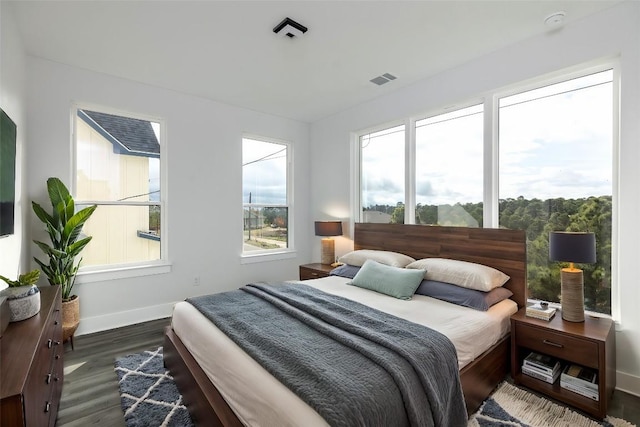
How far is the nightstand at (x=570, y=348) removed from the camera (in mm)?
1951

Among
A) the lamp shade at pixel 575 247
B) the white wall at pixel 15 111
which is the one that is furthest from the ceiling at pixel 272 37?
the lamp shade at pixel 575 247

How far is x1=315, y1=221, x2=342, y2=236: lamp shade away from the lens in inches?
169

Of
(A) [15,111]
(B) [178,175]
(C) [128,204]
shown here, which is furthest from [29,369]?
(B) [178,175]

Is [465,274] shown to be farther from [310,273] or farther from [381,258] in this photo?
[310,273]

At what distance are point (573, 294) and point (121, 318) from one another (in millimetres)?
4394

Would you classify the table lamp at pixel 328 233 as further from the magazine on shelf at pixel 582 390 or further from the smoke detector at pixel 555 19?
the smoke detector at pixel 555 19

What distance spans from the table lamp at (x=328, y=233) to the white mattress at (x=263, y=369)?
126 centimetres

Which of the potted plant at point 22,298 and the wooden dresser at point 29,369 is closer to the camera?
the wooden dresser at point 29,369

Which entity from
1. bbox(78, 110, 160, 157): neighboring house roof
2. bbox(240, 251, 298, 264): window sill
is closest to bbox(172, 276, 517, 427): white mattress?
bbox(240, 251, 298, 264): window sill

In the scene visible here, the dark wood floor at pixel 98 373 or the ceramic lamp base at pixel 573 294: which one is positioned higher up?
the ceramic lamp base at pixel 573 294

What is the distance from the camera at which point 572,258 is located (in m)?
2.14

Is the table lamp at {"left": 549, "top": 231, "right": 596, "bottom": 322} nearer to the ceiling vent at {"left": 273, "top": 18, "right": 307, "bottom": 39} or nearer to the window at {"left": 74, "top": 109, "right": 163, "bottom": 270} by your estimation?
the ceiling vent at {"left": 273, "top": 18, "right": 307, "bottom": 39}

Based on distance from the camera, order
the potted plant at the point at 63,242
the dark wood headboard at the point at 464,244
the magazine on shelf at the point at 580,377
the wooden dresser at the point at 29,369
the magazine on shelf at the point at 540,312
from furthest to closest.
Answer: the potted plant at the point at 63,242, the dark wood headboard at the point at 464,244, the magazine on shelf at the point at 540,312, the magazine on shelf at the point at 580,377, the wooden dresser at the point at 29,369

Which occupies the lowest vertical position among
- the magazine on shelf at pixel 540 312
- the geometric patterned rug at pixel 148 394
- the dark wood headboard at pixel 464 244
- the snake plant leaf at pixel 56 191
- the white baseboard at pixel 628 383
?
the geometric patterned rug at pixel 148 394
